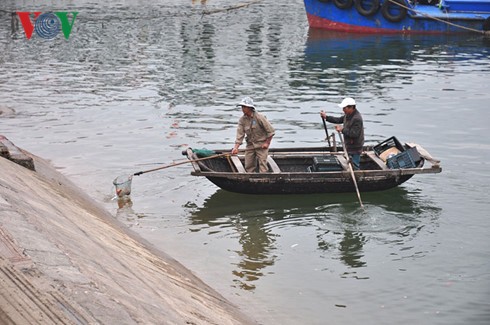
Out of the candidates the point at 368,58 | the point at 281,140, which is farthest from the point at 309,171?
the point at 368,58

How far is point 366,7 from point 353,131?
81.4ft

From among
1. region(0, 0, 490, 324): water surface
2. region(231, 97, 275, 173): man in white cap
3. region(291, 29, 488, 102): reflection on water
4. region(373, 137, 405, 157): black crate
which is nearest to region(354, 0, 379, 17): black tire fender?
region(291, 29, 488, 102): reflection on water

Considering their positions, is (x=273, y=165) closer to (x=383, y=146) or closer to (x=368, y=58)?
(x=383, y=146)

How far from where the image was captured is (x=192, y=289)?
9641 mm

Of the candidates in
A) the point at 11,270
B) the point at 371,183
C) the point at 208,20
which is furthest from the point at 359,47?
the point at 11,270

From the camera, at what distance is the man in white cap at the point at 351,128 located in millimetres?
14758

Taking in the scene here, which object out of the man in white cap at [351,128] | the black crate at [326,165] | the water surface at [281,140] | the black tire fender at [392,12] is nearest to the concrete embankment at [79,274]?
the water surface at [281,140]

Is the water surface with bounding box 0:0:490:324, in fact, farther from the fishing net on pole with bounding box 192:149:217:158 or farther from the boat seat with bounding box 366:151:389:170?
the fishing net on pole with bounding box 192:149:217:158

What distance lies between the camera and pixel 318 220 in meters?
14.4

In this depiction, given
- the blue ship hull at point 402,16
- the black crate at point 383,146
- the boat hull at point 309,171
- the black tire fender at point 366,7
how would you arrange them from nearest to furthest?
the boat hull at point 309,171, the black crate at point 383,146, the blue ship hull at point 402,16, the black tire fender at point 366,7

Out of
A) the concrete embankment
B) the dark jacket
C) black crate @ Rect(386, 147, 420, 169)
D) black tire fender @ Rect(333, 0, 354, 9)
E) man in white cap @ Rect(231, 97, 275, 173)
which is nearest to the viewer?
the concrete embankment

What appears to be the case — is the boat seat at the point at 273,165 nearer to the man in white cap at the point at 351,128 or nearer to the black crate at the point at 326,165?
the black crate at the point at 326,165

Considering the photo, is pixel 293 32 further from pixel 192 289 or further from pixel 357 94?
pixel 192 289

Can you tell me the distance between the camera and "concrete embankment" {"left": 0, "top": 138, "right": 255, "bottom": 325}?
6.41 m
